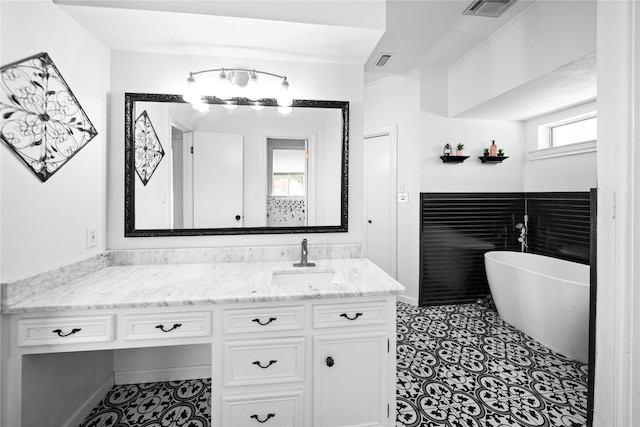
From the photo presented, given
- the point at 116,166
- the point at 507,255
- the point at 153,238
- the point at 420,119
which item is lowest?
the point at 507,255

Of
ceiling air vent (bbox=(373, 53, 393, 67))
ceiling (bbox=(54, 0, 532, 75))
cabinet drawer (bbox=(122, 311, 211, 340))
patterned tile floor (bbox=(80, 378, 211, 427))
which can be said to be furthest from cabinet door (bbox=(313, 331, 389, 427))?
ceiling air vent (bbox=(373, 53, 393, 67))

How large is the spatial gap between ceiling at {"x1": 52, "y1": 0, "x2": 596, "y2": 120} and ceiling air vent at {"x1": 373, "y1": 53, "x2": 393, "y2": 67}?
1.27 feet

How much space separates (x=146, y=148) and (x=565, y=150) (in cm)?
380

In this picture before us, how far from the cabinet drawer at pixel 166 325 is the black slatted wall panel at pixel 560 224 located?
128 inches

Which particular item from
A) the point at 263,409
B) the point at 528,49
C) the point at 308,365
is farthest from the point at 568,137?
the point at 263,409

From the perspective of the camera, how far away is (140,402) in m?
1.77

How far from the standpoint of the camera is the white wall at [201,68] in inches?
73.6

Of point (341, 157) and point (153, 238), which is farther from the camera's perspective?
point (341, 157)

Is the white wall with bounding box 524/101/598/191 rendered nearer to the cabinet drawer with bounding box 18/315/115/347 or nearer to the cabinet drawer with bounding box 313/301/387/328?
the cabinet drawer with bounding box 313/301/387/328

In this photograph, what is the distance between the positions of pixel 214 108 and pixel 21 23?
91 cm

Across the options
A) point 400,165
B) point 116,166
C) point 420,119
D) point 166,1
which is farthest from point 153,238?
point 420,119

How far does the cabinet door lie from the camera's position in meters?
1.40

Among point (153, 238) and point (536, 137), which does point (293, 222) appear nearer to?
point (153, 238)

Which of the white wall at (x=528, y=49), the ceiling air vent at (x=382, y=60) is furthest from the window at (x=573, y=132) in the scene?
the ceiling air vent at (x=382, y=60)
